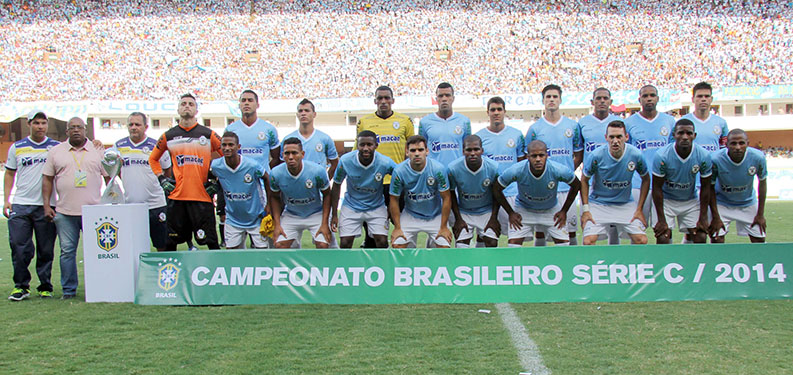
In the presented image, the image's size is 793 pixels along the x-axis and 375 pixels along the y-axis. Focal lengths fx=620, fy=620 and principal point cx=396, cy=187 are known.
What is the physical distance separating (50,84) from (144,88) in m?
5.13

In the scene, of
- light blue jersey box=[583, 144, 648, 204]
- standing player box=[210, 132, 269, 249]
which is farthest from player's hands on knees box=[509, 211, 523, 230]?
standing player box=[210, 132, 269, 249]

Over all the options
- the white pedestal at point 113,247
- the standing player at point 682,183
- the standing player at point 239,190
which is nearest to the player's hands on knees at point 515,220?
the standing player at point 682,183

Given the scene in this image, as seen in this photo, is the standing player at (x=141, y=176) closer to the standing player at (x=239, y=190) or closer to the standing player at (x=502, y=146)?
the standing player at (x=239, y=190)

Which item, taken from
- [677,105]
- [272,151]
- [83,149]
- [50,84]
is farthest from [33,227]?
[50,84]

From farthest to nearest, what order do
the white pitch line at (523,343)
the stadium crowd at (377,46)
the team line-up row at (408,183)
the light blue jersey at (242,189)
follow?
the stadium crowd at (377,46)
the light blue jersey at (242,189)
the team line-up row at (408,183)
the white pitch line at (523,343)

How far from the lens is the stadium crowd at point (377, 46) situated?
3638 cm

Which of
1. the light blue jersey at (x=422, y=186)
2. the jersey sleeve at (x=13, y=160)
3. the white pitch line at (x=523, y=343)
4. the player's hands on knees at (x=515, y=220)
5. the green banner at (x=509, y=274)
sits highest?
the jersey sleeve at (x=13, y=160)

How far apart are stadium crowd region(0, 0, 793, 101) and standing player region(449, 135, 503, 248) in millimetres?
30612

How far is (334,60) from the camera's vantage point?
38.6 meters

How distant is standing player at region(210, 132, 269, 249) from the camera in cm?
631

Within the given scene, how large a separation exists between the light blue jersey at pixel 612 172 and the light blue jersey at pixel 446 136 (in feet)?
4.55

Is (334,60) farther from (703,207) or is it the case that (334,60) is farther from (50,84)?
(703,207)

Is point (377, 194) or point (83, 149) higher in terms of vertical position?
point (83, 149)

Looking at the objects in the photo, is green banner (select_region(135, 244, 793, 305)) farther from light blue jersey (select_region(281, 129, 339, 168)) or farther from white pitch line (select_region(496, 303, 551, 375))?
light blue jersey (select_region(281, 129, 339, 168))
